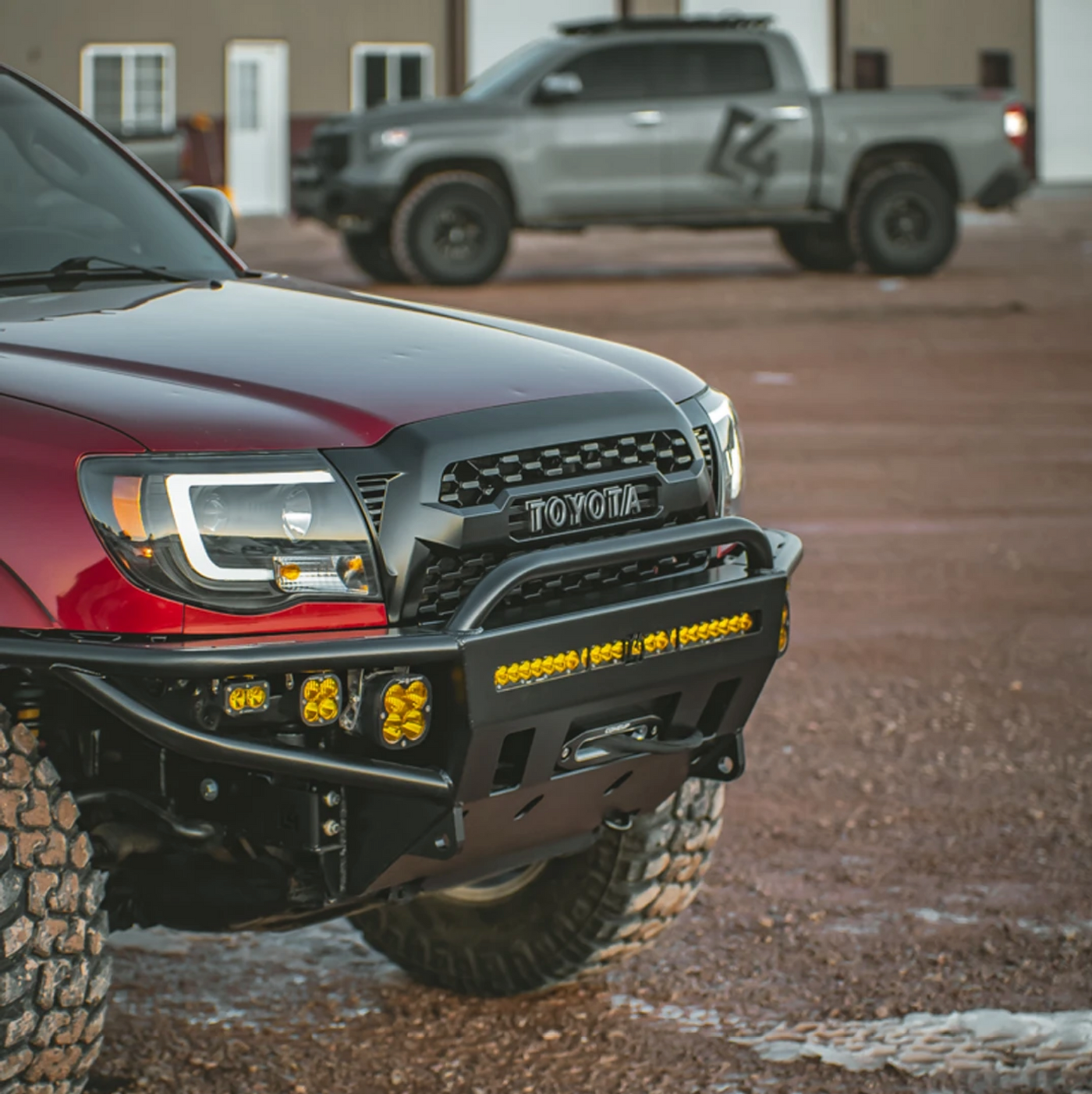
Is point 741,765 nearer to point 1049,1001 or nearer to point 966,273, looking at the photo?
point 1049,1001

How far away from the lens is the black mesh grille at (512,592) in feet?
9.16

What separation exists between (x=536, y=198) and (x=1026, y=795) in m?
12.0

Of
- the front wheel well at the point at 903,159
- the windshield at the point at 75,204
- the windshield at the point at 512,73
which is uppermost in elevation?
the windshield at the point at 512,73

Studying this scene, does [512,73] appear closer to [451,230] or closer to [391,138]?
[391,138]

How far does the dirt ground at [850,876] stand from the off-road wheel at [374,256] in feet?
20.9

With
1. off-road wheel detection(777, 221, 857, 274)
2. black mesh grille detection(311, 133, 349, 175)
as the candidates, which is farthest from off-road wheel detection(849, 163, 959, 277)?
black mesh grille detection(311, 133, 349, 175)

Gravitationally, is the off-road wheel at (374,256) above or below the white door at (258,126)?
below

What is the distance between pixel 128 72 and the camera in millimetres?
29344

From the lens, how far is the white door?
29922 millimetres

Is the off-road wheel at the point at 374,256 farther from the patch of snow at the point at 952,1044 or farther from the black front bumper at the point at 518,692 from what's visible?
the black front bumper at the point at 518,692

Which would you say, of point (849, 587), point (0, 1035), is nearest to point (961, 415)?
point (849, 587)

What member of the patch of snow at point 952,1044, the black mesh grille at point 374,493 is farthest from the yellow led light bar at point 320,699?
the patch of snow at point 952,1044

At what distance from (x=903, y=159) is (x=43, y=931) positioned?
50.8ft

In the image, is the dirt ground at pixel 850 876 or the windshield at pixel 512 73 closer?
the dirt ground at pixel 850 876
